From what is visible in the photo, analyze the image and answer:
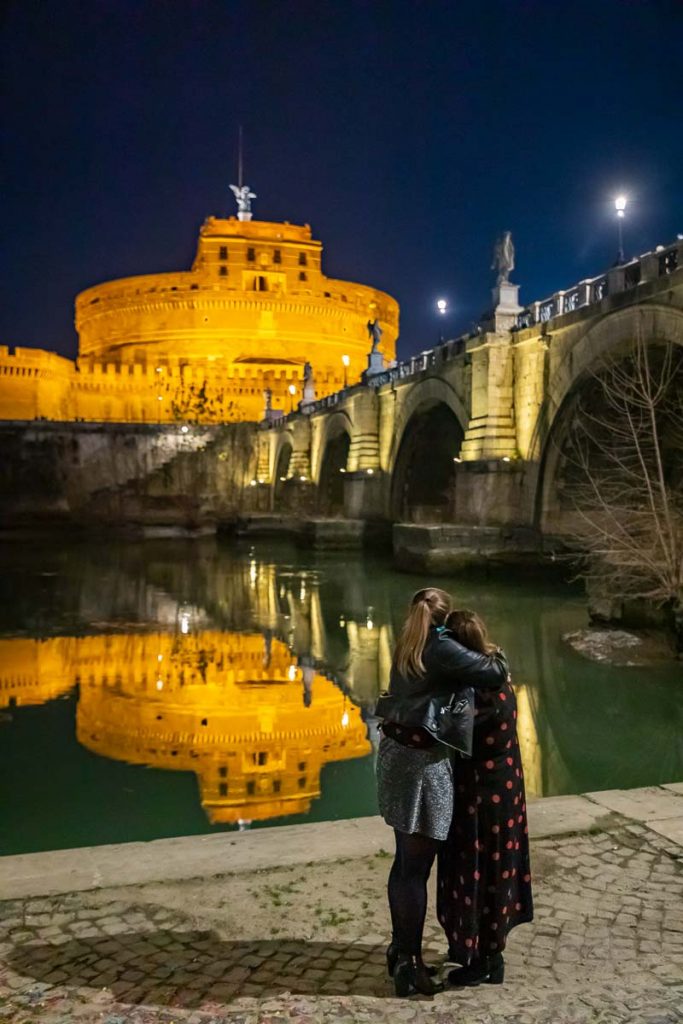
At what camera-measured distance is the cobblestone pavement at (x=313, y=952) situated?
2.92 m

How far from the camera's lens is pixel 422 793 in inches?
119

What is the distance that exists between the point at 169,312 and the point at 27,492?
24446 mm

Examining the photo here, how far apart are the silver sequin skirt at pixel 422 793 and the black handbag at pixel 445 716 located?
0.09 m

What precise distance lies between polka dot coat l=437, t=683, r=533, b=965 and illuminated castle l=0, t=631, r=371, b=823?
3.10 metres

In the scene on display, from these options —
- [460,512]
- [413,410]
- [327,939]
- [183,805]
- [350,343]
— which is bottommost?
[183,805]

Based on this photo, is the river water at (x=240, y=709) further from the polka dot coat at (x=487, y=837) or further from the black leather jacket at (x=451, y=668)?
the black leather jacket at (x=451, y=668)

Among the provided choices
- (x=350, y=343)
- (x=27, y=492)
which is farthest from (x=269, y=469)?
(x=350, y=343)

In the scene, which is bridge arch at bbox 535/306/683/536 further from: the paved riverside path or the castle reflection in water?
the paved riverside path

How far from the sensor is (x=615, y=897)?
376 centimetres

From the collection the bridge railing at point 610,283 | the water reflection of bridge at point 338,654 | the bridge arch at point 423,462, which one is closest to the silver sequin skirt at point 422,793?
the water reflection of bridge at point 338,654

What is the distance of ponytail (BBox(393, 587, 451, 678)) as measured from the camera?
3041 millimetres

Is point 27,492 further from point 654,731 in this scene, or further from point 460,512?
point 654,731

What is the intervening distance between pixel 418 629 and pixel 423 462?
82.0ft

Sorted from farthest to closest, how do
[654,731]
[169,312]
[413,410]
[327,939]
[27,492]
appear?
[169,312]
[27,492]
[413,410]
[654,731]
[327,939]
